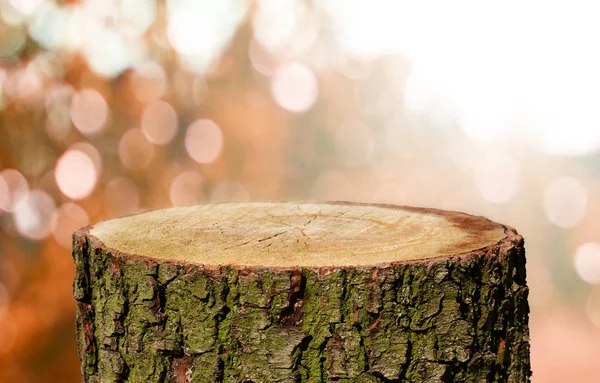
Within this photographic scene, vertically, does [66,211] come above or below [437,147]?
below

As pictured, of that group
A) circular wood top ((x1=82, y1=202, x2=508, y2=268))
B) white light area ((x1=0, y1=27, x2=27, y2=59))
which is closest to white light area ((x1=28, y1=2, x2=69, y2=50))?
white light area ((x1=0, y1=27, x2=27, y2=59))

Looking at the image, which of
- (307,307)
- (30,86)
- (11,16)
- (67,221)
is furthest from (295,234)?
(11,16)

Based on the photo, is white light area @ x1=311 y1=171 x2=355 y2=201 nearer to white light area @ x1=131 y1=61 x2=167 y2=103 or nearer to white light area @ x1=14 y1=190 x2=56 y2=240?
white light area @ x1=131 y1=61 x2=167 y2=103

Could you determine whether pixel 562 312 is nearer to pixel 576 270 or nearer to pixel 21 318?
pixel 576 270

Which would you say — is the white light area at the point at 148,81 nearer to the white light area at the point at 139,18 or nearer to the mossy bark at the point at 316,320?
the white light area at the point at 139,18

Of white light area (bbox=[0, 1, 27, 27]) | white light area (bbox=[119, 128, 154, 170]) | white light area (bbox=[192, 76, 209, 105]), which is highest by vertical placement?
white light area (bbox=[0, 1, 27, 27])

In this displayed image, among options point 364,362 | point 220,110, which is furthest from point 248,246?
point 220,110
